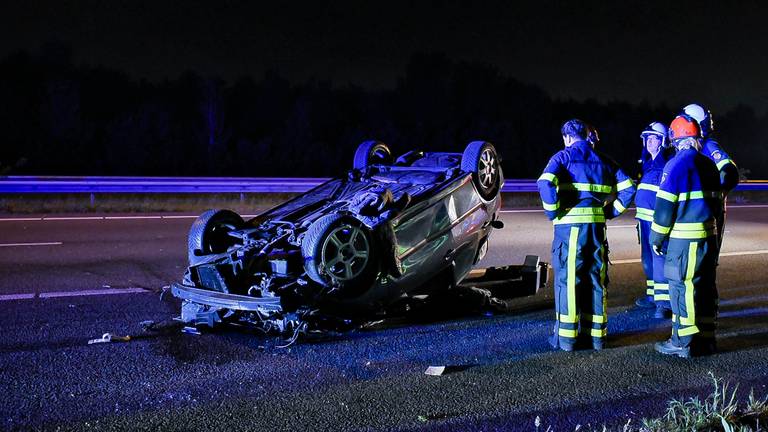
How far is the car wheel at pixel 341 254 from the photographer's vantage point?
5574 mm

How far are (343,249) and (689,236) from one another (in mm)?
2524

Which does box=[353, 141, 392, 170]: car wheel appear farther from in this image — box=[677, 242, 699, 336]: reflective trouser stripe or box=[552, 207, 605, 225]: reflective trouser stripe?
box=[677, 242, 699, 336]: reflective trouser stripe

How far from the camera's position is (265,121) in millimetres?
37531

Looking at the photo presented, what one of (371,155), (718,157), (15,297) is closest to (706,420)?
(718,157)

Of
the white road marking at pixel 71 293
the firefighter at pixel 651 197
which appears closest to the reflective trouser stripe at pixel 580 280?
the firefighter at pixel 651 197

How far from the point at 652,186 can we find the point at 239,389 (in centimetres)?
438

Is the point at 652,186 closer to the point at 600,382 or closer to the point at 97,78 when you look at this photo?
the point at 600,382

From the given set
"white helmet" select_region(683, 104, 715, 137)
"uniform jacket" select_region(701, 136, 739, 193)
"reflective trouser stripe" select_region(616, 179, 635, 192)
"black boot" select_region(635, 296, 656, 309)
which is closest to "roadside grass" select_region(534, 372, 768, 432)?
"reflective trouser stripe" select_region(616, 179, 635, 192)

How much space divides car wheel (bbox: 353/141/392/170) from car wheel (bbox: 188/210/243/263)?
1466 mm

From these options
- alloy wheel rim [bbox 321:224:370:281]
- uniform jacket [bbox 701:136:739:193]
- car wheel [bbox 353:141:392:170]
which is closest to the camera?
alloy wheel rim [bbox 321:224:370:281]

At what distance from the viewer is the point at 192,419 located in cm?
416

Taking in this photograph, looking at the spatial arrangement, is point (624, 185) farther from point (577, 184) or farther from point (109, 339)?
point (109, 339)

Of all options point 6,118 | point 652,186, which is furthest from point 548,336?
point 6,118

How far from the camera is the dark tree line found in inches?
1178
